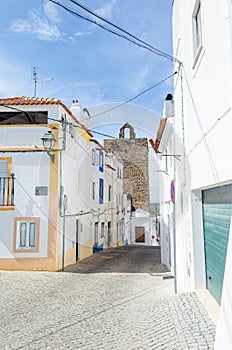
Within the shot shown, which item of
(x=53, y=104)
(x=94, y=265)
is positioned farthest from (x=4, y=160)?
(x=94, y=265)

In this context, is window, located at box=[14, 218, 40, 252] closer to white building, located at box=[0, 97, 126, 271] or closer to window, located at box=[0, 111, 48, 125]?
white building, located at box=[0, 97, 126, 271]

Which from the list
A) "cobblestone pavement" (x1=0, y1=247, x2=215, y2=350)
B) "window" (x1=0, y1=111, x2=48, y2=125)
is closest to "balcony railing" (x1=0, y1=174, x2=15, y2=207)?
"window" (x1=0, y1=111, x2=48, y2=125)

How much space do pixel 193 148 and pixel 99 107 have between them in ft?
29.4

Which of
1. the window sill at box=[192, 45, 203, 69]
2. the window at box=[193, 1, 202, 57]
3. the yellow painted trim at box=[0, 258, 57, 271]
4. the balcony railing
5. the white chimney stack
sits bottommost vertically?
the yellow painted trim at box=[0, 258, 57, 271]

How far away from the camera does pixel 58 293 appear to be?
28.2 ft

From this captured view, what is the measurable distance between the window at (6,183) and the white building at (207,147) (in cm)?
785

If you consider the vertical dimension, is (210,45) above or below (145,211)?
above

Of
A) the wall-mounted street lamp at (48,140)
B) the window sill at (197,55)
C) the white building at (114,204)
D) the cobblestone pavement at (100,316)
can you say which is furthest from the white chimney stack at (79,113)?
the window sill at (197,55)

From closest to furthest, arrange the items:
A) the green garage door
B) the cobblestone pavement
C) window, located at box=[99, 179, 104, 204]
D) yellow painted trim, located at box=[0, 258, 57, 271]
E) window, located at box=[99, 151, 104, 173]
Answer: the cobblestone pavement < the green garage door < yellow painted trim, located at box=[0, 258, 57, 271] < window, located at box=[99, 151, 104, 173] < window, located at box=[99, 179, 104, 204]

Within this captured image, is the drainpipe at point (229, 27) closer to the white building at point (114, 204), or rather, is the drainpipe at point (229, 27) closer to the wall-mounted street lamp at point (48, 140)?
the wall-mounted street lamp at point (48, 140)

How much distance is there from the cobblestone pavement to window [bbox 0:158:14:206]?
3622mm

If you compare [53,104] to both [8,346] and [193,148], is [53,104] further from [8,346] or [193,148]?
[8,346]

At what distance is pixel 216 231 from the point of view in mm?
5672

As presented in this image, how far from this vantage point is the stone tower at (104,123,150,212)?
3741 cm
